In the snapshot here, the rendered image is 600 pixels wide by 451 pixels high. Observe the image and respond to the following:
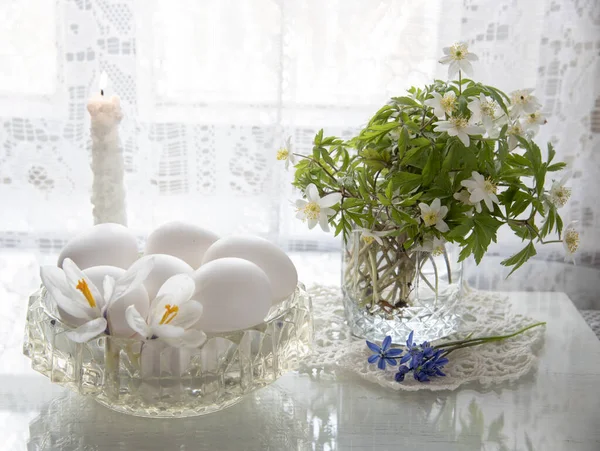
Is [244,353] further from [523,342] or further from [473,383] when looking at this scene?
[523,342]

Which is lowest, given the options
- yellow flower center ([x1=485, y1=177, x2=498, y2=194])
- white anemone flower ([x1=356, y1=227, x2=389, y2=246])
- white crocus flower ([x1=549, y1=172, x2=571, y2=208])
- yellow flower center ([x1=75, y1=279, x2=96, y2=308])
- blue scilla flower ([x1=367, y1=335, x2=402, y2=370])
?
blue scilla flower ([x1=367, y1=335, x2=402, y2=370])

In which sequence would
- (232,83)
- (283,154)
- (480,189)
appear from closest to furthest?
(480,189)
(283,154)
(232,83)

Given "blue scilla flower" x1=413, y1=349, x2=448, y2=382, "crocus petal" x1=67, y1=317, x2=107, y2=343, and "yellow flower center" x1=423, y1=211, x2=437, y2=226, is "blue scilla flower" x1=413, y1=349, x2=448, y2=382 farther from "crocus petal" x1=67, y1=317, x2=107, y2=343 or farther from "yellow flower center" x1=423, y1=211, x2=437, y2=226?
"crocus petal" x1=67, y1=317, x2=107, y2=343

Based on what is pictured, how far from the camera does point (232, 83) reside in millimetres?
1633

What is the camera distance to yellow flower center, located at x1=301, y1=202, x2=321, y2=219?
763 mm

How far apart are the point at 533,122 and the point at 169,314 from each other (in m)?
0.46

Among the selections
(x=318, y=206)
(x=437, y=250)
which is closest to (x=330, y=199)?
(x=318, y=206)

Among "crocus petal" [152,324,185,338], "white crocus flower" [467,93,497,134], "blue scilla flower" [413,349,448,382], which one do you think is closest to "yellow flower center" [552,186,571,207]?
"white crocus flower" [467,93,497,134]

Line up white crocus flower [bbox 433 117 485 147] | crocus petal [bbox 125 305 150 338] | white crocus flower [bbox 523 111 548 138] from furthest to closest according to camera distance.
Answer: white crocus flower [bbox 523 111 548 138] < white crocus flower [bbox 433 117 485 147] < crocus petal [bbox 125 305 150 338]

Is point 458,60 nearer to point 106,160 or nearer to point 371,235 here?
point 371,235

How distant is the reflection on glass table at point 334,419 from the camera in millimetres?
690

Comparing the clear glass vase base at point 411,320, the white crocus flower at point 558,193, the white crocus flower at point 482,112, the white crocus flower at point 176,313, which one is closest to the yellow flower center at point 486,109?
the white crocus flower at point 482,112

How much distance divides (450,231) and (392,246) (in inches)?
3.8

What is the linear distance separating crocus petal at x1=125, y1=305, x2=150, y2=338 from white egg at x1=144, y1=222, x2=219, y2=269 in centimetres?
17
